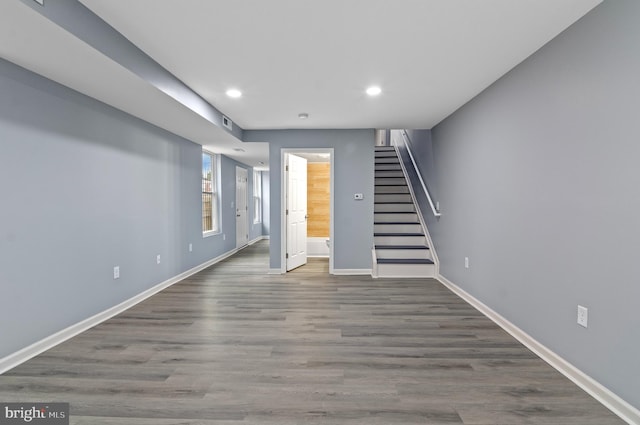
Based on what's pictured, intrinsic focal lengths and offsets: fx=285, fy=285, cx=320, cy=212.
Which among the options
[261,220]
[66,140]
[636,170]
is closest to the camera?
[636,170]

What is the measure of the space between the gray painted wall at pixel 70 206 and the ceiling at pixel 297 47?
29 cm

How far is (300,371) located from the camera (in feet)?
6.72

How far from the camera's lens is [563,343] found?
2.05 m

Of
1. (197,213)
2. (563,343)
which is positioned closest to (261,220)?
(197,213)

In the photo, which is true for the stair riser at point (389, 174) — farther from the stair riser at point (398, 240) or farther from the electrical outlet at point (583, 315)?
the electrical outlet at point (583, 315)

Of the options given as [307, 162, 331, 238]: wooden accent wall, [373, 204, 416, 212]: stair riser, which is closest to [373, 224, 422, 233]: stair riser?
[373, 204, 416, 212]: stair riser

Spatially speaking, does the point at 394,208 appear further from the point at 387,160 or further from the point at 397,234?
the point at 387,160

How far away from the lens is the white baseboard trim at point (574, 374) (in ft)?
5.24

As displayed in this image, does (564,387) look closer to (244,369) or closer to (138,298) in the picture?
(244,369)

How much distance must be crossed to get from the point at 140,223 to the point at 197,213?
1478 millimetres

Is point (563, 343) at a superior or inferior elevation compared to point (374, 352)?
superior

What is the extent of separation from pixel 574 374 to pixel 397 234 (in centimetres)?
322

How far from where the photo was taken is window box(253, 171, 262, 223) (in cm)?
883

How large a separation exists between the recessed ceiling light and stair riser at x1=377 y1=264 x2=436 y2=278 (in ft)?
8.49
